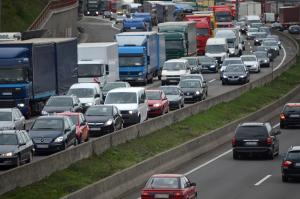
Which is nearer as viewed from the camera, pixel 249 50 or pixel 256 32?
pixel 249 50

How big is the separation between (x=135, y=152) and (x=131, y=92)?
7.71 m

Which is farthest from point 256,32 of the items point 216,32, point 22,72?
point 22,72

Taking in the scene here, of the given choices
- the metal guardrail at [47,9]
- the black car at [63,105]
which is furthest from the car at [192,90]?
the metal guardrail at [47,9]

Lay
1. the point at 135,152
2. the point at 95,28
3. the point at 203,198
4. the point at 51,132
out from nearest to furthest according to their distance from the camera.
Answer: the point at 203,198 < the point at 51,132 < the point at 135,152 < the point at 95,28

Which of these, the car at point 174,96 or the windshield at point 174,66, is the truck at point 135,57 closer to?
the windshield at point 174,66

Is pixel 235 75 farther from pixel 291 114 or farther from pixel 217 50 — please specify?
pixel 291 114

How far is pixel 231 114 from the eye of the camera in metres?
61.9

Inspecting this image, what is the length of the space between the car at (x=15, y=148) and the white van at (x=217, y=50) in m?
57.2

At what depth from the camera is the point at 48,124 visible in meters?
41.0

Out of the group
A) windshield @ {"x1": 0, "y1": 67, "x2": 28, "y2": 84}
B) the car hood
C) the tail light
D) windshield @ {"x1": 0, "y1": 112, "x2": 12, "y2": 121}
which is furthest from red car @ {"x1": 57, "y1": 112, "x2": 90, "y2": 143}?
windshield @ {"x1": 0, "y1": 67, "x2": 28, "y2": 84}

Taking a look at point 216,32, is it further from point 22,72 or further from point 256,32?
A: point 22,72

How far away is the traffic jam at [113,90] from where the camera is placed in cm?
3775

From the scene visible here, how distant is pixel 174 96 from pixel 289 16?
346 ft

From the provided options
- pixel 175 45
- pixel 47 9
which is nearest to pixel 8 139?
pixel 175 45
